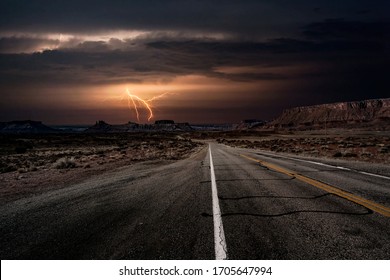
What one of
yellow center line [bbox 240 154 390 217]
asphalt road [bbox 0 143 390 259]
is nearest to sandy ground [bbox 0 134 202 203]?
asphalt road [bbox 0 143 390 259]

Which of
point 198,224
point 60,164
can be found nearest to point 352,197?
point 198,224

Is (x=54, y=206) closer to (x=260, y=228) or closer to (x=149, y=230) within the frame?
(x=149, y=230)

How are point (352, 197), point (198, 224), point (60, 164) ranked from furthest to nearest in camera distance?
point (60, 164) < point (352, 197) < point (198, 224)

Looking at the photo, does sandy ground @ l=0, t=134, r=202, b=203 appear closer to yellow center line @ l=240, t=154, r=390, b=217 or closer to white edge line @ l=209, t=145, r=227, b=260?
white edge line @ l=209, t=145, r=227, b=260

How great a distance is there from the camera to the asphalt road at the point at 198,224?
12.9 feet

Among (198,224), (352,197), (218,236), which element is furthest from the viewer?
(352,197)

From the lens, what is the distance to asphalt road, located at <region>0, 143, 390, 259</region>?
3.94 m

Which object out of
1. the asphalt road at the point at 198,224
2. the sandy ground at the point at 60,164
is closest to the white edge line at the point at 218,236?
the asphalt road at the point at 198,224

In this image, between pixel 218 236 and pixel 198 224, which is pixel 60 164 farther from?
pixel 218 236

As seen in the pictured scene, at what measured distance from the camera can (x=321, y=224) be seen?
15.9 feet

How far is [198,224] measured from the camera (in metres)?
4.97
